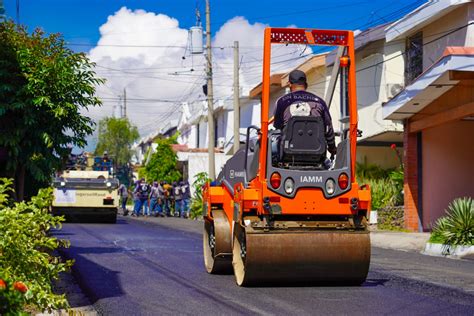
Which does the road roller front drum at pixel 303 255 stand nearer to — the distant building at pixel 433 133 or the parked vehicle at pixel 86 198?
the distant building at pixel 433 133

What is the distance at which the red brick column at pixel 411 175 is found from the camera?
22719mm

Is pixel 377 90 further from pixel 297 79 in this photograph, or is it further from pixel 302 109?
pixel 302 109

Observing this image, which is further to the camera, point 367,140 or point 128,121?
point 128,121

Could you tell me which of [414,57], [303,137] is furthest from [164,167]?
[303,137]

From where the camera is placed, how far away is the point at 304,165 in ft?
33.3

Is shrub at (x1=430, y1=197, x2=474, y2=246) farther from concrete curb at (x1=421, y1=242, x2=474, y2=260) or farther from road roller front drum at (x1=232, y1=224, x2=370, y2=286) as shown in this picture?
road roller front drum at (x1=232, y1=224, x2=370, y2=286)

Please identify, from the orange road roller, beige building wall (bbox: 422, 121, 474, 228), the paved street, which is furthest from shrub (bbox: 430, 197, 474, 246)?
the orange road roller

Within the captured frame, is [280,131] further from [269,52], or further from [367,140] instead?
[367,140]

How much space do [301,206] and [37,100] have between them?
471 centimetres

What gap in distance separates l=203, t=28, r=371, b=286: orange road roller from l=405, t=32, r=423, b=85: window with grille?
1463cm

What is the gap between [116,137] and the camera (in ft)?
238

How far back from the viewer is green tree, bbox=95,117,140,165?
71688mm

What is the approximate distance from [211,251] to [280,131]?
2.70 metres

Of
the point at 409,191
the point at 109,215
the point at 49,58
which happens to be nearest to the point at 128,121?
the point at 109,215
